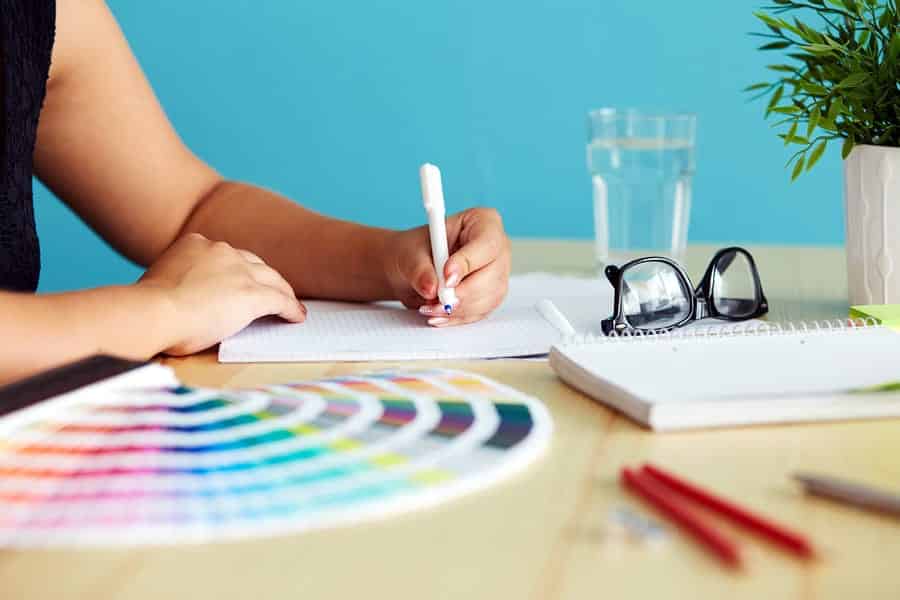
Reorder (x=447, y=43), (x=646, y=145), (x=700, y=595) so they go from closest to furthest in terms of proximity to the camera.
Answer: (x=700, y=595), (x=646, y=145), (x=447, y=43)

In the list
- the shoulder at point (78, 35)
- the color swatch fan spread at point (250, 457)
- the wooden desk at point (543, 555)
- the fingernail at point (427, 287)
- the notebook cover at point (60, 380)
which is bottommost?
the wooden desk at point (543, 555)

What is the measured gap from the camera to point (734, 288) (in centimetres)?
87

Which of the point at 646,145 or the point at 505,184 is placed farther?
the point at 505,184

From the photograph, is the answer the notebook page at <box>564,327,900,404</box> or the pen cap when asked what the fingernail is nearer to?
the pen cap

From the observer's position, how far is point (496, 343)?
774 millimetres

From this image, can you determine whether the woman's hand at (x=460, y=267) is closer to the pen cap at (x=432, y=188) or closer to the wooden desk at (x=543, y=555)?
the pen cap at (x=432, y=188)

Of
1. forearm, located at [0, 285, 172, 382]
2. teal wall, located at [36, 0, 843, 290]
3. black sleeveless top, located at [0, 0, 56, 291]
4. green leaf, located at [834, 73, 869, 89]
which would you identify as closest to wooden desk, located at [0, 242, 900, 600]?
forearm, located at [0, 285, 172, 382]

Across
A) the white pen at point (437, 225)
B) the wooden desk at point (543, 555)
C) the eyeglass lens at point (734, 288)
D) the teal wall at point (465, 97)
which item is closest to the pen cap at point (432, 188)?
the white pen at point (437, 225)

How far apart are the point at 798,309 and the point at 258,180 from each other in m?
1.76

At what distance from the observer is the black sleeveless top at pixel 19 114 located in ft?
2.96

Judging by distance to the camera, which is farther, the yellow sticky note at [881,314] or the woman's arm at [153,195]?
the woman's arm at [153,195]

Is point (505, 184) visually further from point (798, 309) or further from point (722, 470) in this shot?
point (722, 470)

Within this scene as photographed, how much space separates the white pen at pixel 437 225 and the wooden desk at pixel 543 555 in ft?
1.05

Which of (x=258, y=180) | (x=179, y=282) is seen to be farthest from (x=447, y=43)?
(x=179, y=282)
